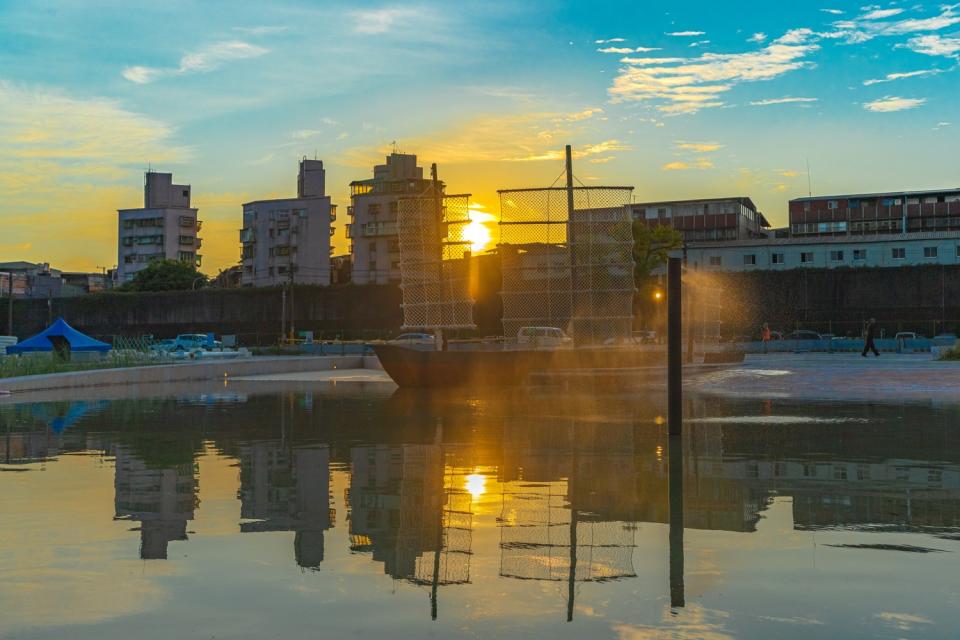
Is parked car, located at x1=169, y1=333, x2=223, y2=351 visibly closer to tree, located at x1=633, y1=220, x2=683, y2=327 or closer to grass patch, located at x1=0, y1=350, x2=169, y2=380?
tree, located at x1=633, y1=220, x2=683, y2=327

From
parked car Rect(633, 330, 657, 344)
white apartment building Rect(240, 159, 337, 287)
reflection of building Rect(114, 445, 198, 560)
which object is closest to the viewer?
reflection of building Rect(114, 445, 198, 560)

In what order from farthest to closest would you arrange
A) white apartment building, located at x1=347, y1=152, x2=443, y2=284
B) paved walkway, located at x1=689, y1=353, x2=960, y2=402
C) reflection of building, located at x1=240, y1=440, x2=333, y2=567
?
white apartment building, located at x1=347, y1=152, x2=443, y2=284
paved walkway, located at x1=689, y1=353, x2=960, y2=402
reflection of building, located at x1=240, y1=440, x2=333, y2=567

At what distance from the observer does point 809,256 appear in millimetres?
88375

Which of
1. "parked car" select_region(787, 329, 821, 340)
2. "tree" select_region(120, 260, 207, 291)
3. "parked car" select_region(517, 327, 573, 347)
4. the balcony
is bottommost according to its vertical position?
"parked car" select_region(517, 327, 573, 347)

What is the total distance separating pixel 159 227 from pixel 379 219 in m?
38.6

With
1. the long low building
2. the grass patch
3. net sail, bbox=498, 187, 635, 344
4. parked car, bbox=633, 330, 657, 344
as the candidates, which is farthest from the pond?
the long low building

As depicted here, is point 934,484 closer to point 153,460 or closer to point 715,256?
point 153,460

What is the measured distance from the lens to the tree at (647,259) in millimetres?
64750

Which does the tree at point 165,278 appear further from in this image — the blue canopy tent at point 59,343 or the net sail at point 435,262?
the net sail at point 435,262

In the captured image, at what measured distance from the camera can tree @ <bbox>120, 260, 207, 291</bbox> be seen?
112812 mm

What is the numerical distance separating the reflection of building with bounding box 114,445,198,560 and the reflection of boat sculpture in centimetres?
1605

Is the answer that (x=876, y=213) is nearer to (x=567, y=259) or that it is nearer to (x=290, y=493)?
(x=567, y=259)

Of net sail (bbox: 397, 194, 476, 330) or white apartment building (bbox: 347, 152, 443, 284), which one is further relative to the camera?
white apartment building (bbox: 347, 152, 443, 284)

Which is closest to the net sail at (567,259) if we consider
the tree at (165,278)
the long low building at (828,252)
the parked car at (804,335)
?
the parked car at (804,335)
